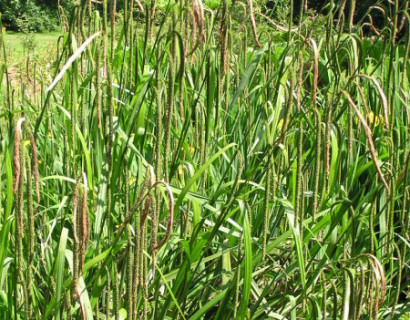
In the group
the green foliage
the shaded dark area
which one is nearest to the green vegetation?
the shaded dark area

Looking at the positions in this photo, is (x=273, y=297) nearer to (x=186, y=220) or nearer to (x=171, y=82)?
(x=186, y=220)

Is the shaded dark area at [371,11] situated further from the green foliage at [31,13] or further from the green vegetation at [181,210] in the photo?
the green foliage at [31,13]

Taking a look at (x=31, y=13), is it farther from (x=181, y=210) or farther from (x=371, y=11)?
(x=181, y=210)

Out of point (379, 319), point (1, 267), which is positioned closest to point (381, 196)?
point (379, 319)

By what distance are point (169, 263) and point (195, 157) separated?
0.38 m

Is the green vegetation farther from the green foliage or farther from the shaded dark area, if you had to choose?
the green foliage

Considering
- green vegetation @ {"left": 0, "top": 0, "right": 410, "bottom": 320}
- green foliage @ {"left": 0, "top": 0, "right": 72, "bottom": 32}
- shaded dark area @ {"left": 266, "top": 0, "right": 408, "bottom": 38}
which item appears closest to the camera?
green vegetation @ {"left": 0, "top": 0, "right": 410, "bottom": 320}

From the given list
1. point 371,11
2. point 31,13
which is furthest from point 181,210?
point 31,13

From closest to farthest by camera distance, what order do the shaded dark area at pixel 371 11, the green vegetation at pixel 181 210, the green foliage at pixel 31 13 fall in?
the green vegetation at pixel 181 210
the shaded dark area at pixel 371 11
the green foliage at pixel 31 13

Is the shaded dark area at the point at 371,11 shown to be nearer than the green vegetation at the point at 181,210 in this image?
No

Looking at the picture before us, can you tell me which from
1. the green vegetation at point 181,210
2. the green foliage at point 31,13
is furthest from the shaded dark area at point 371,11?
the green foliage at point 31,13

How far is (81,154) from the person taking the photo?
168 centimetres

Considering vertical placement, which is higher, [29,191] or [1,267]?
[29,191]

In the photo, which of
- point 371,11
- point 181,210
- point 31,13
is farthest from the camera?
point 31,13
